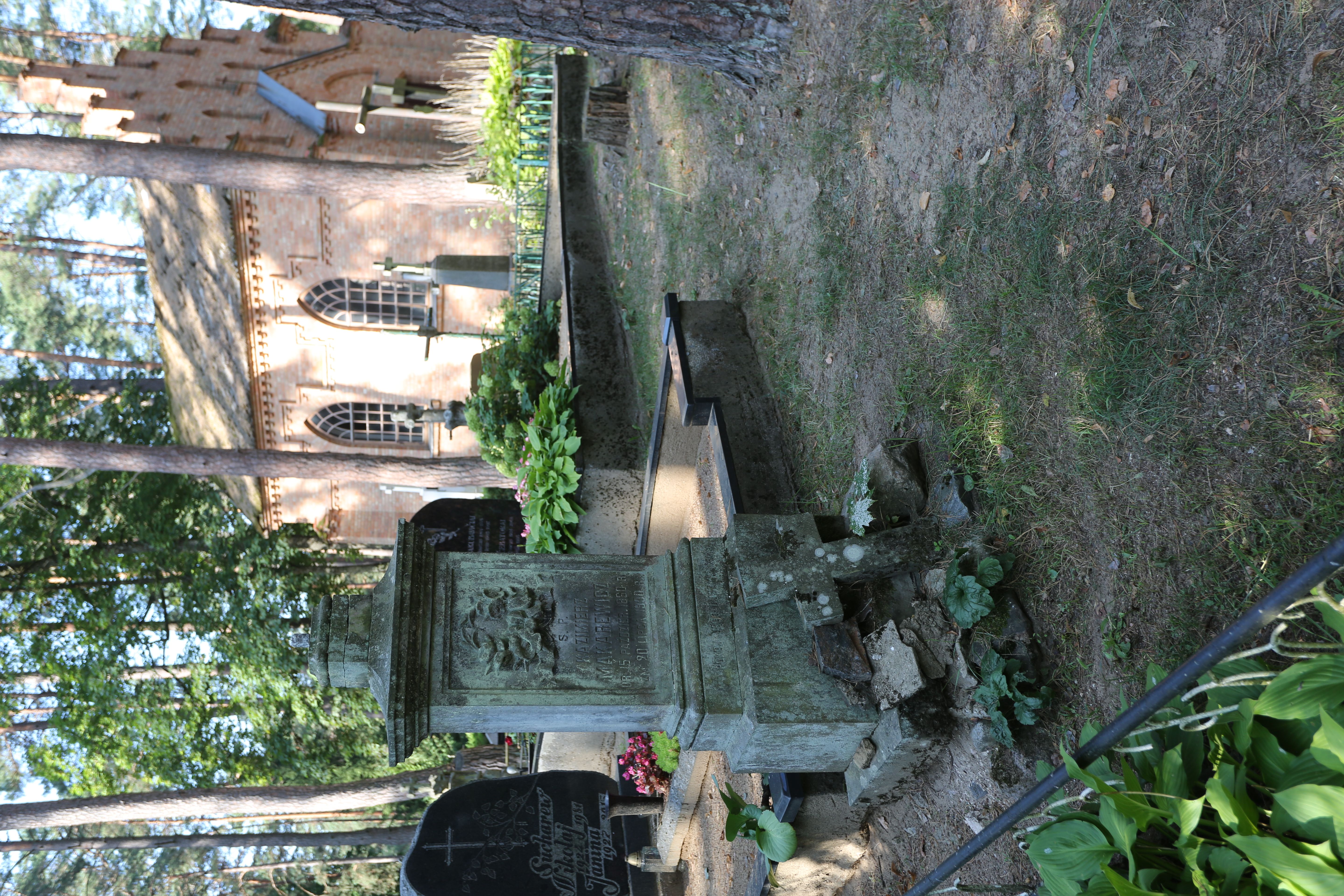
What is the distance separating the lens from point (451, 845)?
21.5 ft

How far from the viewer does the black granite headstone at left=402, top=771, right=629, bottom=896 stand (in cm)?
639

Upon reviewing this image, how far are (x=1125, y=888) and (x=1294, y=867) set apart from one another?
0.44 m

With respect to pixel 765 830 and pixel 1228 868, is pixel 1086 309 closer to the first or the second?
pixel 1228 868

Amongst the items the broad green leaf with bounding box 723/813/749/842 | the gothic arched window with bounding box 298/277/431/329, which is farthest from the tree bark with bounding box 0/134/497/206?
the broad green leaf with bounding box 723/813/749/842

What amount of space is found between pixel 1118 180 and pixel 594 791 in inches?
251

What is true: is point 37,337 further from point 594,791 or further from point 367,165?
point 594,791

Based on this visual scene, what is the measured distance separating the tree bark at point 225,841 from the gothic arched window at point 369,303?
31.4 ft

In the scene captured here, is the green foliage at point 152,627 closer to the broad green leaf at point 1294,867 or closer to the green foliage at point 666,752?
the green foliage at point 666,752

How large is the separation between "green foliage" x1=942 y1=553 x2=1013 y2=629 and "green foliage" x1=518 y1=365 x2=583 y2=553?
4.54m

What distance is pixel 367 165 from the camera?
1138 centimetres

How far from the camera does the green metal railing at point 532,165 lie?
492 inches

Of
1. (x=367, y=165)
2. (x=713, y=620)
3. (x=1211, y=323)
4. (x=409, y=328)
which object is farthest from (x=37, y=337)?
(x=1211, y=323)

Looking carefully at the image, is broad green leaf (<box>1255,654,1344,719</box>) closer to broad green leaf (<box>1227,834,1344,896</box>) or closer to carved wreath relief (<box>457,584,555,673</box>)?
broad green leaf (<box>1227,834,1344,896</box>)

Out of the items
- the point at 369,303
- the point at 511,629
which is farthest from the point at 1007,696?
the point at 369,303
